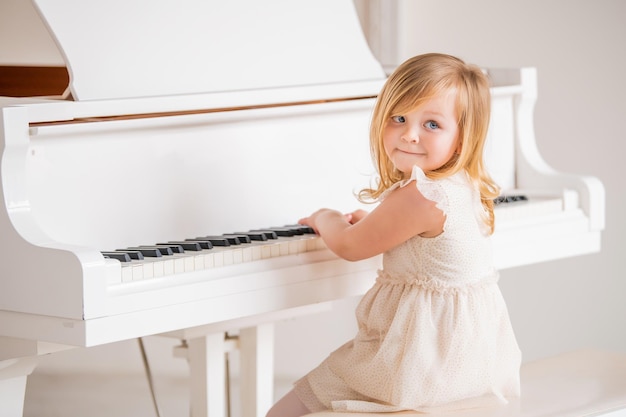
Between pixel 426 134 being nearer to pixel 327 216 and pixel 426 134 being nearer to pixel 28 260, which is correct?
pixel 327 216

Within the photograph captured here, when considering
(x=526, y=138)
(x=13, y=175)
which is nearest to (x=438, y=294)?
(x=13, y=175)

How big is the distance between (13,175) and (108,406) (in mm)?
2644

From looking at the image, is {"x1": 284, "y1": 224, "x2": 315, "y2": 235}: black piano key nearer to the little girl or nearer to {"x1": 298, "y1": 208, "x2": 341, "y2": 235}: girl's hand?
{"x1": 298, "y1": 208, "x2": 341, "y2": 235}: girl's hand

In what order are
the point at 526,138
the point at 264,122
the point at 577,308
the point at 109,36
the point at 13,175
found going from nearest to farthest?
the point at 13,175 → the point at 109,36 → the point at 264,122 → the point at 526,138 → the point at 577,308

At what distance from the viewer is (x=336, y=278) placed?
2678 millimetres

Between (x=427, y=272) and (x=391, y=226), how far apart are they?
12cm

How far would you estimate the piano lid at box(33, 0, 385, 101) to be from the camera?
8.54ft

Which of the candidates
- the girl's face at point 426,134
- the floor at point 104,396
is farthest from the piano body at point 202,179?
the floor at point 104,396

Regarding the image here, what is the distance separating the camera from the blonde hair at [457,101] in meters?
2.43

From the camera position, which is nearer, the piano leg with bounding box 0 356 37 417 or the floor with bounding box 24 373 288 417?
the piano leg with bounding box 0 356 37 417

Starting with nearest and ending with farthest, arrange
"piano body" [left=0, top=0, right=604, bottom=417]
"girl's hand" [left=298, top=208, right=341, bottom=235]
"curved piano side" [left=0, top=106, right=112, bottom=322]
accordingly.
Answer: "curved piano side" [left=0, top=106, right=112, bottom=322]
"piano body" [left=0, top=0, right=604, bottom=417]
"girl's hand" [left=298, top=208, right=341, bottom=235]

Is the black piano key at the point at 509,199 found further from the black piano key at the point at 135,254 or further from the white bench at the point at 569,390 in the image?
the black piano key at the point at 135,254

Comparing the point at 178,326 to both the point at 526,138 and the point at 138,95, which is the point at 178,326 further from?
the point at 526,138

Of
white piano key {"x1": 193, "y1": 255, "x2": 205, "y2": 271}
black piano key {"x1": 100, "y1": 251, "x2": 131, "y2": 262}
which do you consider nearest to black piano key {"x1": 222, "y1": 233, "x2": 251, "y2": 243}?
white piano key {"x1": 193, "y1": 255, "x2": 205, "y2": 271}
